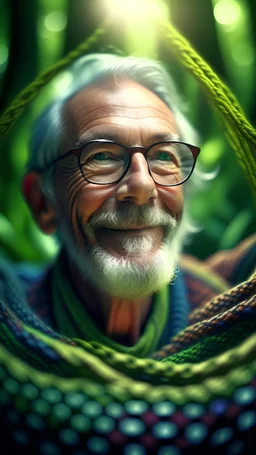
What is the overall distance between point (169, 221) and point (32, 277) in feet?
2.28

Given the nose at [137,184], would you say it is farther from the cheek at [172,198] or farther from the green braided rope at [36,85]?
the green braided rope at [36,85]

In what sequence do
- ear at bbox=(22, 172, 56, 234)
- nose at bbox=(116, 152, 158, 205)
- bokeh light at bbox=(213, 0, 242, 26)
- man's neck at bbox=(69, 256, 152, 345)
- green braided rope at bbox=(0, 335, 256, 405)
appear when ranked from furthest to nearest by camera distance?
ear at bbox=(22, 172, 56, 234) < man's neck at bbox=(69, 256, 152, 345) < bokeh light at bbox=(213, 0, 242, 26) < nose at bbox=(116, 152, 158, 205) < green braided rope at bbox=(0, 335, 256, 405)

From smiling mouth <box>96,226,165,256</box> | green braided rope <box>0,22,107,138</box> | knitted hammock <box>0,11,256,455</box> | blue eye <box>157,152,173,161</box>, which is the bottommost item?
knitted hammock <box>0,11,256,455</box>

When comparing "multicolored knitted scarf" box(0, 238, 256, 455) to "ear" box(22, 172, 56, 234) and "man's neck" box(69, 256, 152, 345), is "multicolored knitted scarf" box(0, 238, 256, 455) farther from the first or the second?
"ear" box(22, 172, 56, 234)

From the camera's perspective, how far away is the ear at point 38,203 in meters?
1.22

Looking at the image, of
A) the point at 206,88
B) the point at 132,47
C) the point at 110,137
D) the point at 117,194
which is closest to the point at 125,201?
the point at 117,194

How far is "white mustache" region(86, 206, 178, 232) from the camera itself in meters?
0.94

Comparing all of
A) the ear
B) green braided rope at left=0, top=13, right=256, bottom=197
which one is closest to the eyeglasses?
green braided rope at left=0, top=13, right=256, bottom=197

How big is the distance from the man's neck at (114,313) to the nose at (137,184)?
0.29 m

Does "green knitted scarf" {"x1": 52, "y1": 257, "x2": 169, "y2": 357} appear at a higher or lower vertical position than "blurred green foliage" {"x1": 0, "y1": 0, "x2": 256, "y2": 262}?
lower

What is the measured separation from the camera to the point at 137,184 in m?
0.89

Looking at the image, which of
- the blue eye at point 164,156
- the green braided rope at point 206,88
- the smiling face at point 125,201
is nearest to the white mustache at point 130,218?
the smiling face at point 125,201

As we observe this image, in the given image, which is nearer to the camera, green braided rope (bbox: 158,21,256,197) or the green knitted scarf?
green braided rope (bbox: 158,21,256,197)

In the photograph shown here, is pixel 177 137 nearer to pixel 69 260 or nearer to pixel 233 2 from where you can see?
pixel 233 2
